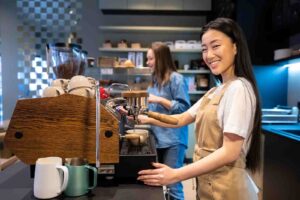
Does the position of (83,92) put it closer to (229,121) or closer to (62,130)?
(62,130)

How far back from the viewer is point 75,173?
88 cm

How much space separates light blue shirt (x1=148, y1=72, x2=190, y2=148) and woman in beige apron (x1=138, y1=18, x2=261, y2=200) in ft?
2.54

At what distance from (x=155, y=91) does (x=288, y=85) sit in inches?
75.1

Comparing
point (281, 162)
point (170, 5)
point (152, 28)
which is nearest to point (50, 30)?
point (152, 28)

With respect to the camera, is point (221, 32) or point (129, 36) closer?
point (221, 32)

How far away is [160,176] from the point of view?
925 mm

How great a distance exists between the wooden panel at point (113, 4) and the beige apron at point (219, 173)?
10.7ft

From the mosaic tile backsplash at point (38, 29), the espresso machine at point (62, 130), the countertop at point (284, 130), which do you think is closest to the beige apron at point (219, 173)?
the espresso machine at point (62, 130)

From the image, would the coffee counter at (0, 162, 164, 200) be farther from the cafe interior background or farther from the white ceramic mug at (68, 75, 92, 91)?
the cafe interior background

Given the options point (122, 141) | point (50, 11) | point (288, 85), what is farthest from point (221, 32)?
point (50, 11)

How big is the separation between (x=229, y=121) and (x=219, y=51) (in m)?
0.28

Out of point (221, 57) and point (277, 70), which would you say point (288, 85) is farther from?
point (221, 57)

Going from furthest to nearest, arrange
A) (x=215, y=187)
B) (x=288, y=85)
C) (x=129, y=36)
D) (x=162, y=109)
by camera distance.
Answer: (x=129, y=36) → (x=288, y=85) → (x=162, y=109) → (x=215, y=187)

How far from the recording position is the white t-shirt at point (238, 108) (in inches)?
38.1
